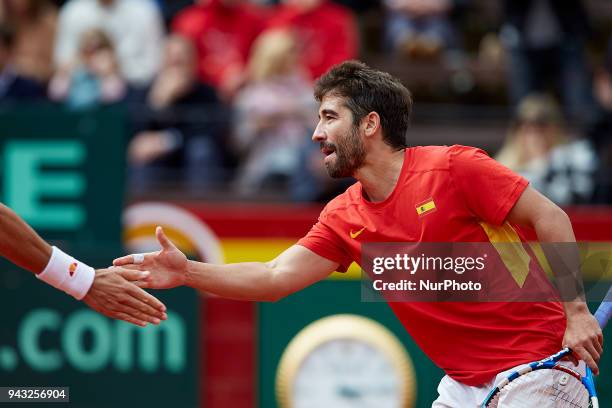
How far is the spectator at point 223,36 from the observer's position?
12086mm

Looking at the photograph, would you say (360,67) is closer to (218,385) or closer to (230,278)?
(230,278)

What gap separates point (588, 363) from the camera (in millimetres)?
5766

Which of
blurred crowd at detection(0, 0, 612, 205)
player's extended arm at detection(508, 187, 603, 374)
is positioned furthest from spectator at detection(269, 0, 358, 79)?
player's extended arm at detection(508, 187, 603, 374)

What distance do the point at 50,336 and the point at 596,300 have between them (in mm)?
4016

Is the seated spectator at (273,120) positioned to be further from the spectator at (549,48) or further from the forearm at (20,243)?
the forearm at (20,243)

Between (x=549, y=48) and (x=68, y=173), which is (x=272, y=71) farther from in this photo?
(x=549, y=48)

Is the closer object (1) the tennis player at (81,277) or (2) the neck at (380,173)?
(2) the neck at (380,173)

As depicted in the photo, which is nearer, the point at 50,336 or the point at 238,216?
the point at 50,336

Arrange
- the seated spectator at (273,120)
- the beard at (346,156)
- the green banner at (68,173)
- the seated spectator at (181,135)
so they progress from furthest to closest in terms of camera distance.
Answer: the seated spectator at (181,135)
the seated spectator at (273,120)
the green banner at (68,173)
the beard at (346,156)

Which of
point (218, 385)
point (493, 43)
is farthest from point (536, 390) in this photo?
point (493, 43)

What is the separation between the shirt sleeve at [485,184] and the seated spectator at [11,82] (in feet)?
21.3

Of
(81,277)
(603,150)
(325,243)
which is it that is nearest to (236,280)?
(325,243)

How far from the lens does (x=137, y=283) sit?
6.42 metres

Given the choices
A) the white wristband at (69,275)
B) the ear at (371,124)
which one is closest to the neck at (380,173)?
Result: the ear at (371,124)
